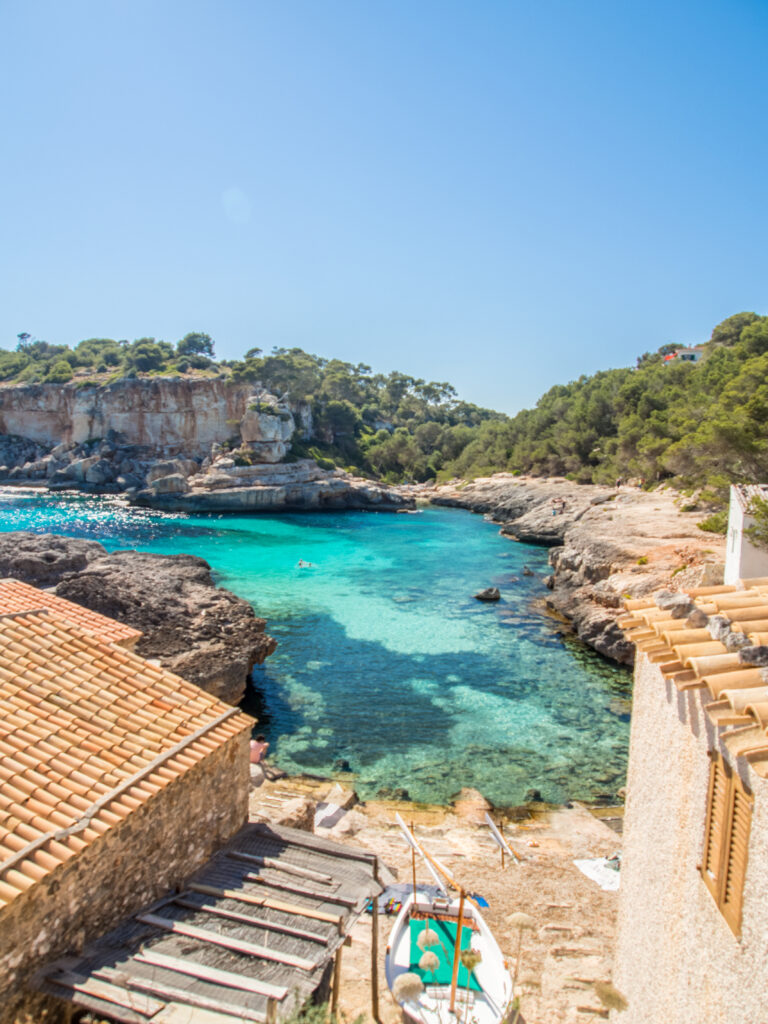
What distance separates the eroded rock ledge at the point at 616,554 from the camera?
19.5 m

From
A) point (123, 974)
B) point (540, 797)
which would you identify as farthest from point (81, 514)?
point (123, 974)

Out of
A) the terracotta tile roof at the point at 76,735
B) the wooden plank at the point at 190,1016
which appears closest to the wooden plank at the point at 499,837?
the terracotta tile roof at the point at 76,735

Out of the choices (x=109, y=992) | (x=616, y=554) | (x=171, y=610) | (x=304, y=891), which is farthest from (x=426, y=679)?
(x=109, y=992)

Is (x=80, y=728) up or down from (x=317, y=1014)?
up

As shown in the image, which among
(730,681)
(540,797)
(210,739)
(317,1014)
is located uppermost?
(730,681)

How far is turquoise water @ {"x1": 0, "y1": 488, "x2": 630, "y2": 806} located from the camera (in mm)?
12383

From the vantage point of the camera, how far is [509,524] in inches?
1839

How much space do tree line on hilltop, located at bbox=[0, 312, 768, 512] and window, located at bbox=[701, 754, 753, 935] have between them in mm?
22639

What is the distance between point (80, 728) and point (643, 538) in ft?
76.5

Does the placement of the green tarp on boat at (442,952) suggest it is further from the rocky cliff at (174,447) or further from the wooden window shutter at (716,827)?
the rocky cliff at (174,447)

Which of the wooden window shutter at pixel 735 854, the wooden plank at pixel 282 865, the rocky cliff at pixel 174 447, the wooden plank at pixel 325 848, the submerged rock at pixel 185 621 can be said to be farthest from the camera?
the rocky cliff at pixel 174 447

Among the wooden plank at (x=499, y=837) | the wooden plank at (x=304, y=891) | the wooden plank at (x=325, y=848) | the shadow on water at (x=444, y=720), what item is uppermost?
the wooden plank at (x=304, y=891)

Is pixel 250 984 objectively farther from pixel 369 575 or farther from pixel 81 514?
pixel 81 514

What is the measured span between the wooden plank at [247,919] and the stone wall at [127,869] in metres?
0.39
